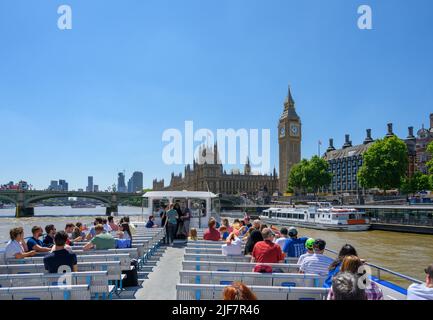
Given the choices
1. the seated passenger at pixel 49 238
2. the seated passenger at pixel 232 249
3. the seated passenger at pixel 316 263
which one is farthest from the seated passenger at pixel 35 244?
the seated passenger at pixel 316 263

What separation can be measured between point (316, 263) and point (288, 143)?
141011mm

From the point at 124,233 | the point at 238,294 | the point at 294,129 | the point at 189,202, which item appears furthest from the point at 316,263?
the point at 294,129

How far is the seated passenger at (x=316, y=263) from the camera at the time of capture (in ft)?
23.9

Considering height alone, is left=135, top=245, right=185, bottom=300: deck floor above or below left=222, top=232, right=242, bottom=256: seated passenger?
below

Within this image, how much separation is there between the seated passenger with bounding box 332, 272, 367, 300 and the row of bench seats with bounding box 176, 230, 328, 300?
3.49ft

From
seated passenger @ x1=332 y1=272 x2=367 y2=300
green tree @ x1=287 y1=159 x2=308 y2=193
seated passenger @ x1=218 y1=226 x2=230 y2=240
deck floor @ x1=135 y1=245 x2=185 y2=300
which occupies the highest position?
green tree @ x1=287 y1=159 x2=308 y2=193

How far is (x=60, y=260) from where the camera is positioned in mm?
6938

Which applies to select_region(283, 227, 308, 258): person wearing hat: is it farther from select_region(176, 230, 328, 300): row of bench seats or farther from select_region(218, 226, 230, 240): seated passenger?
select_region(218, 226, 230, 240): seated passenger

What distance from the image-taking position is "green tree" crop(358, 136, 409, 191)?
66.9 metres

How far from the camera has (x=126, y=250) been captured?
9539 millimetres

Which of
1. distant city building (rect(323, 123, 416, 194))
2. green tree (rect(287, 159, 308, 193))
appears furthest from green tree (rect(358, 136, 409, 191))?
distant city building (rect(323, 123, 416, 194))
